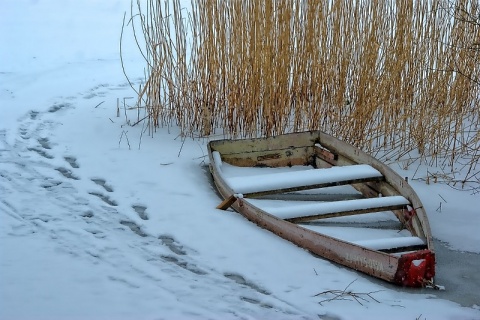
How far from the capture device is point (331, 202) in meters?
3.04

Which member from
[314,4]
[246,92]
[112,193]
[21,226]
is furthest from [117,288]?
[314,4]

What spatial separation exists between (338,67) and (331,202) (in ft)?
4.54

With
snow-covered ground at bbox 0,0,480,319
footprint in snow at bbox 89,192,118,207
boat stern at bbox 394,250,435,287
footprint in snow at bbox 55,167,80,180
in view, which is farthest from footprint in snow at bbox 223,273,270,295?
footprint in snow at bbox 55,167,80,180

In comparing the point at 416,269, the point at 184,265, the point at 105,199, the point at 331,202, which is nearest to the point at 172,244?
the point at 184,265

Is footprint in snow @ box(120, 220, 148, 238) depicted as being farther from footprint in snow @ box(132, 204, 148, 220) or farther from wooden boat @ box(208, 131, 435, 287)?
wooden boat @ box(208, 131, 435, 287)

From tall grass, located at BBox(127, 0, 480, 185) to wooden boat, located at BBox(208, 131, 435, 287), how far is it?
37 centimetres

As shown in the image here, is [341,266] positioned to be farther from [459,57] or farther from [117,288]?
[459,57]

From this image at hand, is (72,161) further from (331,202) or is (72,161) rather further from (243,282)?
(243,282)

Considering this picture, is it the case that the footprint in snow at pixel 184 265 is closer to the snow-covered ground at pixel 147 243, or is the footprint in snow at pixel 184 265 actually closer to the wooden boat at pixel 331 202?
the snow-covered ground at pixel 147 243

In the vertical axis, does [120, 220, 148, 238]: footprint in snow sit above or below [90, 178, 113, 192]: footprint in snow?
below

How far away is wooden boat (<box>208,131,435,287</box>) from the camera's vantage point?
2.57m

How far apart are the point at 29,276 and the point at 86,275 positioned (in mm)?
203

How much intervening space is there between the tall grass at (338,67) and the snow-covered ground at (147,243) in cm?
39

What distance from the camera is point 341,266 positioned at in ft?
8.79
